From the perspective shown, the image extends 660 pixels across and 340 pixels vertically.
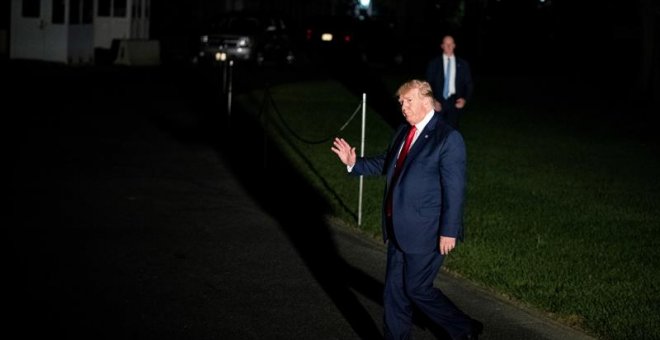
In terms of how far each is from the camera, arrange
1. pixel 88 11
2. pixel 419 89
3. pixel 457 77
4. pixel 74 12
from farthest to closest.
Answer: pixel 88 11 → pixel 74 12 → pixel 457 77 → pixel 419 89

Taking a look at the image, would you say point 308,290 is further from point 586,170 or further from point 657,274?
point 586,170

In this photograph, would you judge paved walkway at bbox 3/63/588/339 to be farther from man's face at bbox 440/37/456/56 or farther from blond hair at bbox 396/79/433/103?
man's face at bbox 440/37/456/56

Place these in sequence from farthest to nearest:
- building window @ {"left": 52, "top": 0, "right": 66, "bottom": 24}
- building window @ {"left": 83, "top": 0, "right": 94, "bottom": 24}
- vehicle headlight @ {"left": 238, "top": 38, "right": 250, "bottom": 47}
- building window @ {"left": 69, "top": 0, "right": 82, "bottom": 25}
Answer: vehicle headlight @ {"left": 238, "top": 38, "right": 250, "bottom": 47}, building window @ {"left": 83, "top": 0, "right": 94, "bottom": 24}, building window @ {"left": 69, "top": 0, "right": 82, "bottom": 25}, building window @ {"left": 52, "top": 0, "right": 66, "bottom": 24}

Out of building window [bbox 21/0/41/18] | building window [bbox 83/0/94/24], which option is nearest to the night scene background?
building window [bbox 21/0/41/18]

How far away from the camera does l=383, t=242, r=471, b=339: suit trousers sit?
6.61m

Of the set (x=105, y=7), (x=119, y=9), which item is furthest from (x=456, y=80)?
(x=119, y=9)

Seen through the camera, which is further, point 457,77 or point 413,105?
point 457,77

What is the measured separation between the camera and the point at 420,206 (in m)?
6.52

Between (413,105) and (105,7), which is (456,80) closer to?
(413,105)

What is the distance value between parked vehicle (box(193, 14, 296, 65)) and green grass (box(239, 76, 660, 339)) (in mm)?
13292

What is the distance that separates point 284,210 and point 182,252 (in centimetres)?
272

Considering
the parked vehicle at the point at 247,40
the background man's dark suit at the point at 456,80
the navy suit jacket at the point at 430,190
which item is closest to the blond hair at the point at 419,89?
the navy suit jacket at the point at 430,190

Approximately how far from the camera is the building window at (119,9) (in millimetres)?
37812

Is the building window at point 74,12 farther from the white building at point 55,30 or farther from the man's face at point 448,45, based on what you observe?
the man's face at point 448,45
